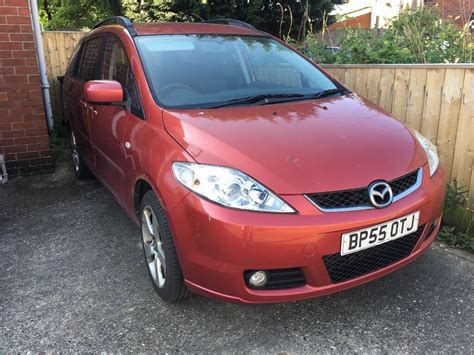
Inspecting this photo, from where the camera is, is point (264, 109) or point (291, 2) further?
point (291, 2)

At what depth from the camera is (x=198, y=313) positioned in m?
2.55

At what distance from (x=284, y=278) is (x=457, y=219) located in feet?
6.86

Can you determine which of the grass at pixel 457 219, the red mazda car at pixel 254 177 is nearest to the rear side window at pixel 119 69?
the red mazda car at pixel 254 177

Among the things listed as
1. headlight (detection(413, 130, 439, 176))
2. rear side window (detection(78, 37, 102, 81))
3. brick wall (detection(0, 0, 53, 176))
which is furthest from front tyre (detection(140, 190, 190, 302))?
brick wall (detection(0, 0, 53, 176))

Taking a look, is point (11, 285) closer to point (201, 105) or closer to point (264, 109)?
point (201, 105)

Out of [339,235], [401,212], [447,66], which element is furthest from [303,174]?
[447,66]

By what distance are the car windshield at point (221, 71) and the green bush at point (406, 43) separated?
140 cm

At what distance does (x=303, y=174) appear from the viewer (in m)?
2.14

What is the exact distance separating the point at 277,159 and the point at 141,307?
1.24 metres

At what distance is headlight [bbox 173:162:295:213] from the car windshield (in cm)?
75

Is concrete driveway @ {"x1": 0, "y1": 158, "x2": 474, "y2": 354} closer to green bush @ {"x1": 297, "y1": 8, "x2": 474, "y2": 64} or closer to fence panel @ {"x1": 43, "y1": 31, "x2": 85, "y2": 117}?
green bush @ {"x1": 297, "y1": 8, "x2": 474, "y2": 64}

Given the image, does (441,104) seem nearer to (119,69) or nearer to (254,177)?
(254,177)

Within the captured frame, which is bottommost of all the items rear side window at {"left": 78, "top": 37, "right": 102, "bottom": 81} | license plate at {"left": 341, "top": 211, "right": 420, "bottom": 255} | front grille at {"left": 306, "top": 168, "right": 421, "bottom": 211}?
license plate at {"left": 341, "top": 211, "right": 420, "bottom": 255}

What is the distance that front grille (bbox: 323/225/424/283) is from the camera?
2.12 metres
